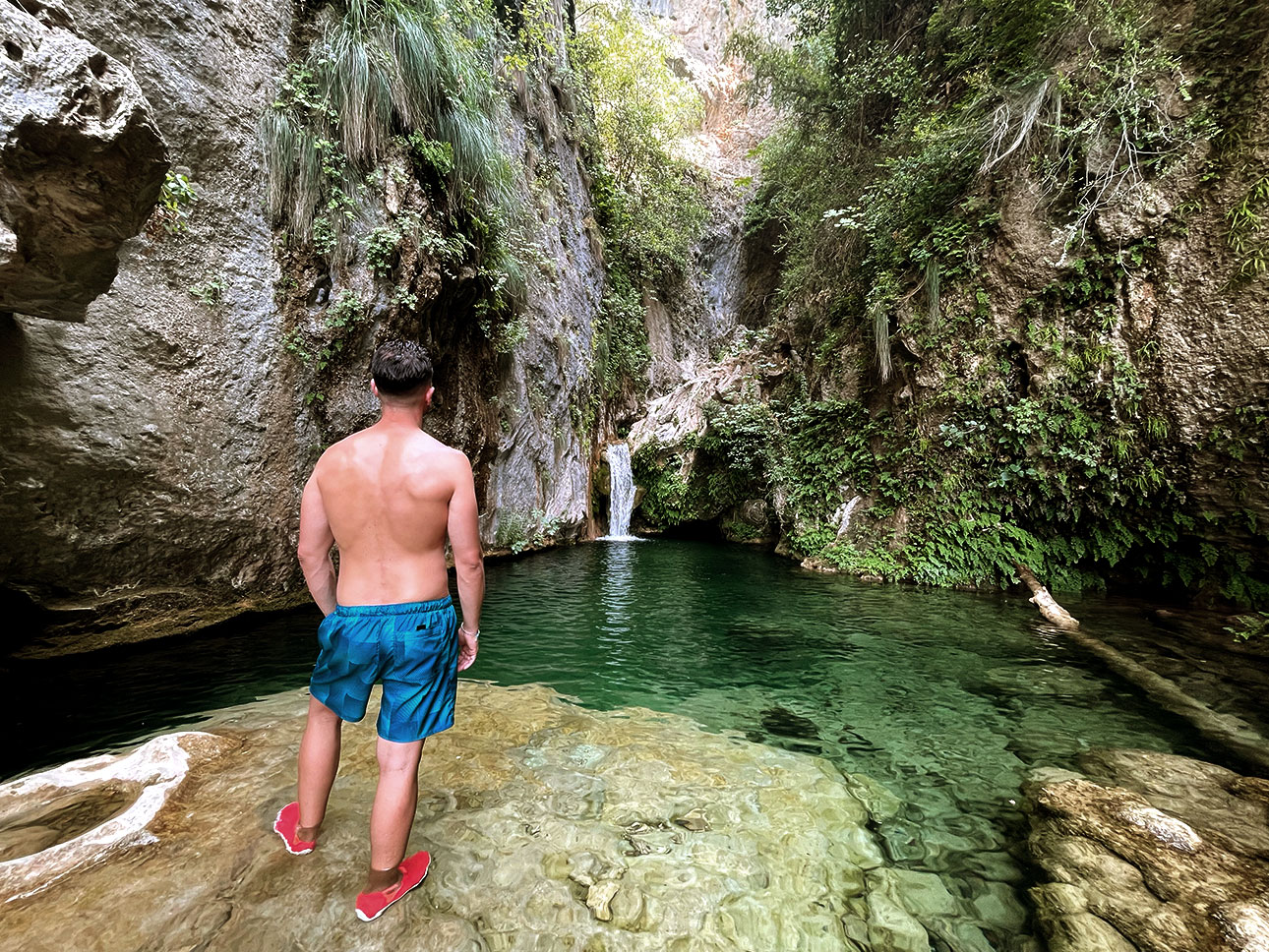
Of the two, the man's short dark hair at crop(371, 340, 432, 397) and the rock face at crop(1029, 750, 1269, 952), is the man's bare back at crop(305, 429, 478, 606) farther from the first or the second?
the rock face at crop(1029, 750, 1269, 952)

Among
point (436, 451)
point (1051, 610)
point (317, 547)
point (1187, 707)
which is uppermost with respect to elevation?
point (436, 451)

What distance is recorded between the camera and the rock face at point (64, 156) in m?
1.84

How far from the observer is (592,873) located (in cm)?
186

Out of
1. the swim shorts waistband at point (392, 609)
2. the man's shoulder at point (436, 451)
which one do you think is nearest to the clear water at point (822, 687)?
the swim shorts waistband at point (392, 609)

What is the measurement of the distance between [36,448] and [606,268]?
615 inches

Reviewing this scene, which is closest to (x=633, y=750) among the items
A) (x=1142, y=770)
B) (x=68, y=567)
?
(x=1142, y=770)

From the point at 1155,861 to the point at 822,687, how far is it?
7.42 ft

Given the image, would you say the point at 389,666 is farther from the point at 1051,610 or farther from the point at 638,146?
the point at 638,146

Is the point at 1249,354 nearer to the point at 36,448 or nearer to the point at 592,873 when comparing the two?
the point at 592,873

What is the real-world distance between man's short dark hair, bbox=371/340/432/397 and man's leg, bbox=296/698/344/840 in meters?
1.21

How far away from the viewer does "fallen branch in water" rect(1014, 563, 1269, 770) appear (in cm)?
311

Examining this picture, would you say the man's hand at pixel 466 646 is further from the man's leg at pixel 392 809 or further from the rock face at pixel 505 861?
the rock face at pixel 505 861

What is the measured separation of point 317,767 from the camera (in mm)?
1787

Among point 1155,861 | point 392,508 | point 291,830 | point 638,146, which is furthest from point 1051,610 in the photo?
point 638,146
